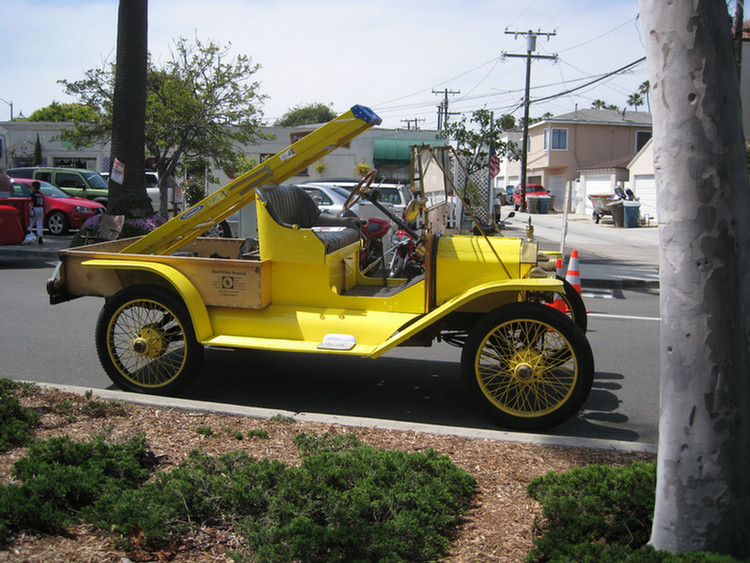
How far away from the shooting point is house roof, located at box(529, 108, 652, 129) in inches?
2004

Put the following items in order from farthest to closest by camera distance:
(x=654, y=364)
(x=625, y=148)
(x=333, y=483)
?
1. (x=625, y=148)
2. (x=654, y=364)
3. (x=333, y=483)

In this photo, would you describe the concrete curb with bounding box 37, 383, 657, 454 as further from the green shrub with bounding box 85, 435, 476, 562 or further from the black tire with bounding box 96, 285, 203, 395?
the green shrub with bounding box 85, 435, 476, 562

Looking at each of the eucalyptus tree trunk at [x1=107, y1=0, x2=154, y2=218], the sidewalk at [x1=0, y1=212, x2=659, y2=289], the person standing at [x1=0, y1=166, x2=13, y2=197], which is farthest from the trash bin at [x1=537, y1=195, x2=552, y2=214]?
the person standing at [x1=0, y1=166, x2=13, y2=197]

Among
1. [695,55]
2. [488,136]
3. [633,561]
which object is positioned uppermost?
[488,136]

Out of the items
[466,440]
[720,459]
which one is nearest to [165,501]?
[466,440]

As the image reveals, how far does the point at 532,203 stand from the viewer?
44906 mm

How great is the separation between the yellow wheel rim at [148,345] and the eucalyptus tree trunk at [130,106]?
25.7 feet

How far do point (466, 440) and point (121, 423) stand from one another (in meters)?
2.18

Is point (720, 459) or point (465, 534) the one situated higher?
point (720, 459)

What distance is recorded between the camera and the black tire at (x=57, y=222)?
18281mm

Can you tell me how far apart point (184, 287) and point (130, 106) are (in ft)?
29.4

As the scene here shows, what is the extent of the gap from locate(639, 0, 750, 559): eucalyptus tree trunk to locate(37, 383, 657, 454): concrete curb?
1.65 m

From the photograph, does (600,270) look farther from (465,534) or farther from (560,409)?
(465,534)

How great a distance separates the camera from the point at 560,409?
15.0 feet
